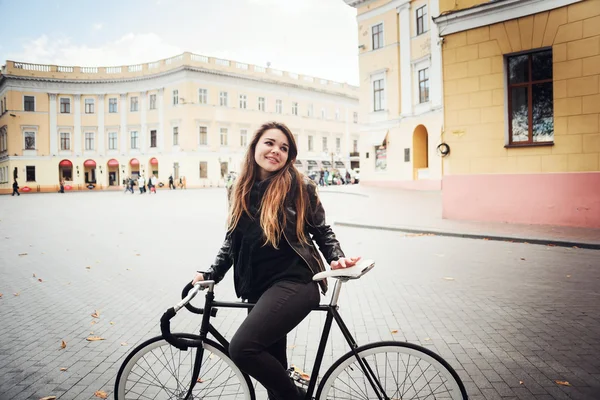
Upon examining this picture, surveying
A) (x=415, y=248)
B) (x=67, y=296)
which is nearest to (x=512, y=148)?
(x=415, y=248)

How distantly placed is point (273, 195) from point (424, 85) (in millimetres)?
29198

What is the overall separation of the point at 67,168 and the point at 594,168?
2329 inches

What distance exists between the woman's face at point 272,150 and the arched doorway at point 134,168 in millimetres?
57871

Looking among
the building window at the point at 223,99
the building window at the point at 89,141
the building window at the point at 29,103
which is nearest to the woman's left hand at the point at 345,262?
the building window at the point at 223,99

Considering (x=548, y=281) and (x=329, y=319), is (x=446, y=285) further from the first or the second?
(x=329, y=319)

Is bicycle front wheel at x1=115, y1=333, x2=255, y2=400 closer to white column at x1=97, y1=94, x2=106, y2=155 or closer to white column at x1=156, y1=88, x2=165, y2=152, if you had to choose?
white column at x1=156, y1=88, x2=165, y2=152

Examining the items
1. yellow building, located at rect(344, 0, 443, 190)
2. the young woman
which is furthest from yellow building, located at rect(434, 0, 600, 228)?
yellow building, located at rect(344, 0, 443, 190)

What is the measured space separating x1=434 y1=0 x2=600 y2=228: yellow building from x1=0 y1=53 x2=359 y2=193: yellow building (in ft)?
143

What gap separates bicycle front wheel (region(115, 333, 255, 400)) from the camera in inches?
97.0

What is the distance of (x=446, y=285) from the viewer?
6.35 m

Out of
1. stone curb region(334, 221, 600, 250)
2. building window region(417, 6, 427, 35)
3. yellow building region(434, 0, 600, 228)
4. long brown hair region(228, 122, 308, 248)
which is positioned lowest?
stone curb region(334, 221, 600, 250)

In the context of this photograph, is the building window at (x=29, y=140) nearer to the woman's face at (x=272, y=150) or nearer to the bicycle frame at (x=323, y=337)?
the woman's face at (x=272, y=150)

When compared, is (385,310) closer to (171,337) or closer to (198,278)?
(198,278)

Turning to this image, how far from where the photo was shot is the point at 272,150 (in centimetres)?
272
